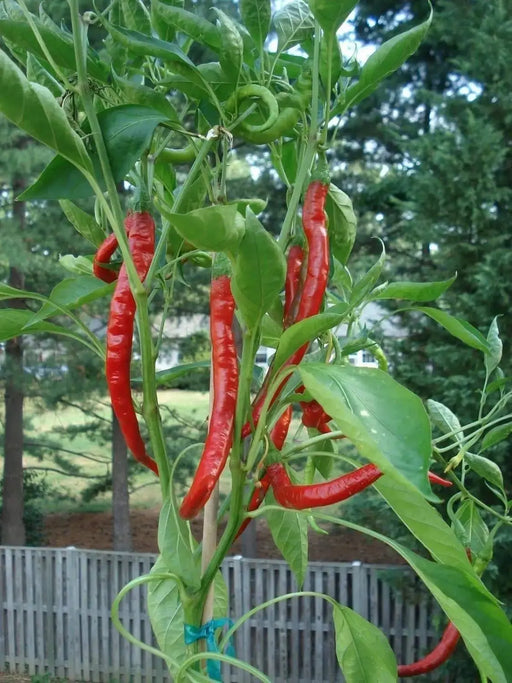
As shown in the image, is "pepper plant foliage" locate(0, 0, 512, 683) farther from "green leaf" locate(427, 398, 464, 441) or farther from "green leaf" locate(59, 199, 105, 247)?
"green leaf" locate(427, 398, 464, 441)

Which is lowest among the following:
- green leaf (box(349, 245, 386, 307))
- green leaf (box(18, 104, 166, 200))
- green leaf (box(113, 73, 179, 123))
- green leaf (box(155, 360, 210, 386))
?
green leaf (box(155, 360, 210, 386))

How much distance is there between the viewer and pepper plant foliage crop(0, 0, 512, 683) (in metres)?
0.55

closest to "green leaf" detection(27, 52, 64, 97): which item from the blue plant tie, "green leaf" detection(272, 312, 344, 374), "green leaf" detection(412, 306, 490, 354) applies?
"green leaf" detection(272, 312, 344, 374)

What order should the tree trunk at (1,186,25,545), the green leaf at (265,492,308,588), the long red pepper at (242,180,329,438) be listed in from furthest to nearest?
the tree trunk at (1,186,25,545) < the green leaf at (265,492,308,588) < the long red pepper at (242,180,329,438)

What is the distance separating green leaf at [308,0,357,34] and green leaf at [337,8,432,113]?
Answer: 0.06 m

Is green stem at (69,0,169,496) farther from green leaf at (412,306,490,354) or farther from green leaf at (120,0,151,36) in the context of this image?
green leaf at (412,306,490,354)

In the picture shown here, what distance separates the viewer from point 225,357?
0.69 m

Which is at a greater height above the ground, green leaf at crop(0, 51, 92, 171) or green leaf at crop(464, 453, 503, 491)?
green leaf at crop(0, 51, 92, 171)

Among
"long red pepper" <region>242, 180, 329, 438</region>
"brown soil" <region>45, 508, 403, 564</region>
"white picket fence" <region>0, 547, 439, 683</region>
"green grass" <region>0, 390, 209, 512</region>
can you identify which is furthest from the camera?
"green grass" <region>0, 390, 209, 512</region>

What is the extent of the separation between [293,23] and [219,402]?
41 cm

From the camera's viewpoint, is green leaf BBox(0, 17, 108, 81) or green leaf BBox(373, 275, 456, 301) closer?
green leaf BBox(0, 17, 108, 81)

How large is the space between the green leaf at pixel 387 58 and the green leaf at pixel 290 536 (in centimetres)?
51

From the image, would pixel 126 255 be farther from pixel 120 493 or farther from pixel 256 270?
pixel 120 493

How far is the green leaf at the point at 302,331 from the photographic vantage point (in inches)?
22.8
